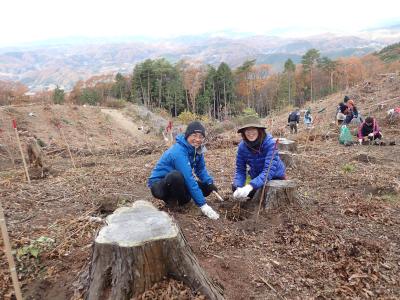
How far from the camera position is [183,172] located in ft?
11.8

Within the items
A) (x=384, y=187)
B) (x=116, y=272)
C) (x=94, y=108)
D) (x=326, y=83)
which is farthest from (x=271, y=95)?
(x=116, y=272)

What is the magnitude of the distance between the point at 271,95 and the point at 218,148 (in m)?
44.8

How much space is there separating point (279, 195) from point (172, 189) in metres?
1.16

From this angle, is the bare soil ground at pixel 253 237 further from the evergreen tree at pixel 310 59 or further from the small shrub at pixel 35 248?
the evergreen tree at pixel 310 59

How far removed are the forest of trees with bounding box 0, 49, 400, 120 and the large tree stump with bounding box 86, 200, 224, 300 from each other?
3583cm

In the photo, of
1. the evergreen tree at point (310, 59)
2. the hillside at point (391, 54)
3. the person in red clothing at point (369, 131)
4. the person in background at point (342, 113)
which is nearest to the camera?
the person in red clothing at point (369, 131)

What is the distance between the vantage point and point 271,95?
53406mm

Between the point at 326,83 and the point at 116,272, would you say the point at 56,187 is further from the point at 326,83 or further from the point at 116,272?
the point at 326,83

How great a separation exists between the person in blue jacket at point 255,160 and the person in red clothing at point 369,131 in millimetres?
6438

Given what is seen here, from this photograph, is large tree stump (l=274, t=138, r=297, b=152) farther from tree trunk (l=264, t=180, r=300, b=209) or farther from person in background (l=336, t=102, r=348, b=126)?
person in background (l=336, t=102, r=348, b=126)

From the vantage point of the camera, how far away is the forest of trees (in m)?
44.0

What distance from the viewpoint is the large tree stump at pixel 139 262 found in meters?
2.20

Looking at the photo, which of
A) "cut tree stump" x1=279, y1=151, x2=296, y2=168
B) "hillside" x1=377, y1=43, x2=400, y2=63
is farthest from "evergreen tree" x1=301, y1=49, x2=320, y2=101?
"cut tree stump" x1=279, y1=151, x2=296, y2=168

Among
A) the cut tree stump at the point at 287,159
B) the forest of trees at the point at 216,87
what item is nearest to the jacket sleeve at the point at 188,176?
the cut tree stump at the point at 287,159
